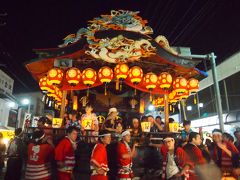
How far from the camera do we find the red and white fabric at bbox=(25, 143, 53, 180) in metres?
5.99

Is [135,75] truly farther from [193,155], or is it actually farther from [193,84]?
[193,155]

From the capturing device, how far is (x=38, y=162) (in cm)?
601

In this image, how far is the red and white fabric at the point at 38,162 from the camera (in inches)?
236

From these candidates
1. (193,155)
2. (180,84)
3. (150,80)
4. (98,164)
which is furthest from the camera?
(180,84)

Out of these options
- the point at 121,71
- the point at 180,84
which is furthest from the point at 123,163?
the point at 180,84

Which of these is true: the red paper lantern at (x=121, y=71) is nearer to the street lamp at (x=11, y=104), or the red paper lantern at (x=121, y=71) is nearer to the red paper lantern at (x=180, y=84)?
the red paper lantern at (x=180, y=84)

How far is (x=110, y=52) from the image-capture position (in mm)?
9766

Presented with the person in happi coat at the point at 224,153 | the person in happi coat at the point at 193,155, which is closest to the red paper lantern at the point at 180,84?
the person in happi coat at the point at 224,153

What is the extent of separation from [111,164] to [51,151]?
234 centimetres

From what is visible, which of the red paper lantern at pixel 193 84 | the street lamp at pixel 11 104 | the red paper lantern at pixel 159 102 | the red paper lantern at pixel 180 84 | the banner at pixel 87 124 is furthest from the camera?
the street lamp at pixel 11 104

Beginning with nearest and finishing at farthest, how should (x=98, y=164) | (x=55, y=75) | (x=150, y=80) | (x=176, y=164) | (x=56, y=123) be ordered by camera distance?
(x=98, y=164) → (x=176, y=164) → (x=56, y=123) → (x=55, y=75) → (x=150, y=80)

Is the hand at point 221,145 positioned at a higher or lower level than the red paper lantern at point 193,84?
lower

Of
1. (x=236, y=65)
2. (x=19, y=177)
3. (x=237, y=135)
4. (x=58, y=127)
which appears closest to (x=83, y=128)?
(x=58, y=127)

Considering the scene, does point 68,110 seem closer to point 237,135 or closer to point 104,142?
point 104,142
